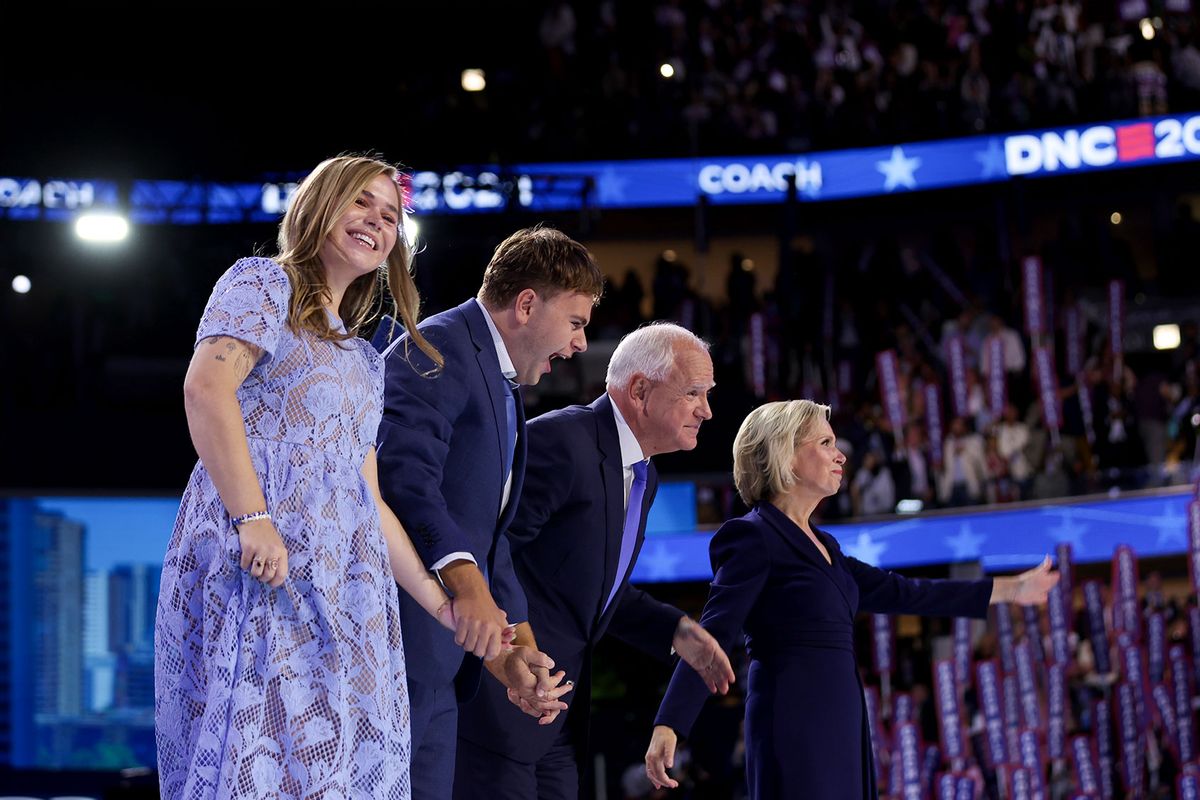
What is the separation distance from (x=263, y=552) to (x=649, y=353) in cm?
138

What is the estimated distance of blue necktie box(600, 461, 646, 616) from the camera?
3.14 metres

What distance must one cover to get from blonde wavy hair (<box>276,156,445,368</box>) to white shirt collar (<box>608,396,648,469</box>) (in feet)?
2.57

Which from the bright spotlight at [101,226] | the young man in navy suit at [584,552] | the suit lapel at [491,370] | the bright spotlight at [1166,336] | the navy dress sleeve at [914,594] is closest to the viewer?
the suit lapel at [491,370]

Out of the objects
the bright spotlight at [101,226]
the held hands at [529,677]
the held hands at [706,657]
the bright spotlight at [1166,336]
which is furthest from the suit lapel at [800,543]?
the bright spotlight at [1166,336]

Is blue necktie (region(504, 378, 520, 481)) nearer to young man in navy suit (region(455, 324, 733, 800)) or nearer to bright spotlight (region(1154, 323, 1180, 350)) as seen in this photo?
young man in navy suit (region(455, 324, 733, 800))

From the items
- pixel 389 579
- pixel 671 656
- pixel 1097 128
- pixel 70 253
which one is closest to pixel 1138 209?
pixel 1097 128

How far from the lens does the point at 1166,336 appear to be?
12.8m

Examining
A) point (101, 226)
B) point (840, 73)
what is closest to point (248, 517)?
point (101, 226)

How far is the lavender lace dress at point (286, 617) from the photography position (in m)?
1.97

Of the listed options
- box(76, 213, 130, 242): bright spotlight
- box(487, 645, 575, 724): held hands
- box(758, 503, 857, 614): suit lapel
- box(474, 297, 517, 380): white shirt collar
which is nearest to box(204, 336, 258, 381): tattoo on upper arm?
box(487, 645, 575, 724): held hands

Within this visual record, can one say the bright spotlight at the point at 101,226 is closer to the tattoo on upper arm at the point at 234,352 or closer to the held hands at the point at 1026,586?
the held hands at the point at 1026,586

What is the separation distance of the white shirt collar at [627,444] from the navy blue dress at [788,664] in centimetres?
35

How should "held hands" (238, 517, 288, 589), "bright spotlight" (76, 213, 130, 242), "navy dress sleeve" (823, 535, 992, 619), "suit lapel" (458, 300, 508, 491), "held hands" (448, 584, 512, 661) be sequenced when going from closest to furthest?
"held hands" (238, 517, 288, 589)
"held hands" (448, 584, 512, 661)
"suit lapel" (458, 300, 508, 491)
"navy dress sleeve" (823, 535, 992, 619)
"bright spotlight" (76, 213, 130, 242)

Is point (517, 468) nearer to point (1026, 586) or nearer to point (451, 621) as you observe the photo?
point (451, 621)
